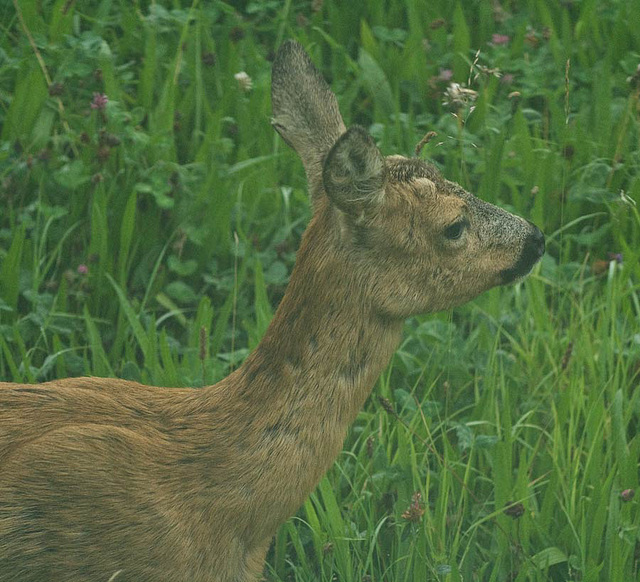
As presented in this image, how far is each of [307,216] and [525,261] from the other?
187cm

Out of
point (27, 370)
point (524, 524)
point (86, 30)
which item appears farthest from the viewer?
point (86, 30)

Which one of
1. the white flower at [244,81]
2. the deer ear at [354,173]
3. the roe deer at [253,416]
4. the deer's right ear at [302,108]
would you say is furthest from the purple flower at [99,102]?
the deer ear at [354,173]

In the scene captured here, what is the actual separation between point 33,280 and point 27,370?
607 millimetres

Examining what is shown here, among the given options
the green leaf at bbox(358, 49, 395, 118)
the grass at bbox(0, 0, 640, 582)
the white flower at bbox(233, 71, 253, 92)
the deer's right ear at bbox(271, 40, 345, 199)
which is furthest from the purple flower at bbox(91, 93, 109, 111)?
the deer's right ear at bbox(271, 40, 345, 199)

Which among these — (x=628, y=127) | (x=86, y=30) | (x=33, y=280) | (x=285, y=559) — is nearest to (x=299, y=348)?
(x=285, y=559)

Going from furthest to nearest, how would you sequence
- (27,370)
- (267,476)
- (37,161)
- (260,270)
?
(37,161) < (260,270) < (27,370) < (267,476)

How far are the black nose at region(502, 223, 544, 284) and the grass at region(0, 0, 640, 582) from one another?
45 cm

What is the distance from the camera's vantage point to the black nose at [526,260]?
4.05 meters

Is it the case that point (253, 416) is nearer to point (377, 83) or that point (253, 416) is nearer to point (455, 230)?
point (455, 230)

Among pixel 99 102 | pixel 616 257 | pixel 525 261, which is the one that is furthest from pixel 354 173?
pixel 99 102

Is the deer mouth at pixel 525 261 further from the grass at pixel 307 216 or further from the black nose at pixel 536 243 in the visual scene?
the grass at pixel 307 216

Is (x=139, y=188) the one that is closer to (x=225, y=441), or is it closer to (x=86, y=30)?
(x=86, y=30)

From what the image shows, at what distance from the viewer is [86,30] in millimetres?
6738

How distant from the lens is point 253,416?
3818 millimetres
